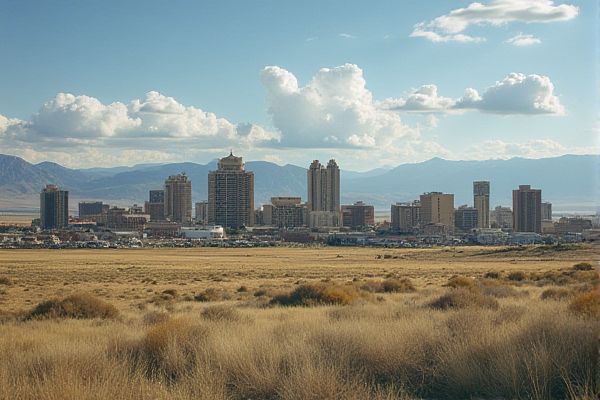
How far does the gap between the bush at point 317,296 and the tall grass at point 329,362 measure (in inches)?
426

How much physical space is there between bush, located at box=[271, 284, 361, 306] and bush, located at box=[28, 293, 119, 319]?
6279mm

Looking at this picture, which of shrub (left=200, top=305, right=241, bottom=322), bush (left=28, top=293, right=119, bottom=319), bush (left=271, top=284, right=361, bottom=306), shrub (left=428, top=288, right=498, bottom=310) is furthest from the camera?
bush (left=271, top=284, right=361, bottom=306)

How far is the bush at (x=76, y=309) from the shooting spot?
79.4ft

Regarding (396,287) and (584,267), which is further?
(584,267)

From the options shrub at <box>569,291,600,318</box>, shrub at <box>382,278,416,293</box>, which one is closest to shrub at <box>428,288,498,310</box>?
shrub at <box>569,291,600,318</box>

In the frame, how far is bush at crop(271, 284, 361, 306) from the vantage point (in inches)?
1062

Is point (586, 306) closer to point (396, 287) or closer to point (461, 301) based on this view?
point (461, 301)

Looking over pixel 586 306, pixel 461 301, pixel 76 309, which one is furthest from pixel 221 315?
pixel 586 306

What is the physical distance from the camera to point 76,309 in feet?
80.3

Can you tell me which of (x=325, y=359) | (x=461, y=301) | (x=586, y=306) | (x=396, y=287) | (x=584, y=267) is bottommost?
(x=584, y=267)

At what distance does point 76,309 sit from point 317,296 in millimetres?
8447

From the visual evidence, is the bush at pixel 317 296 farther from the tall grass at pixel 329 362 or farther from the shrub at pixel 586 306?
the shrub at pixel 586 306

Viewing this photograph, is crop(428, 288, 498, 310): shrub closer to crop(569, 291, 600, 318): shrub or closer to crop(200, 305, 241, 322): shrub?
crop(569, 291, 600, 318): shrub

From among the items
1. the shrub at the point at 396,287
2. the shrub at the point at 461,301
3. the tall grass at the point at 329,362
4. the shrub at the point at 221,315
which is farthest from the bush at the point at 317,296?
the tall grass at the point at 329,362
